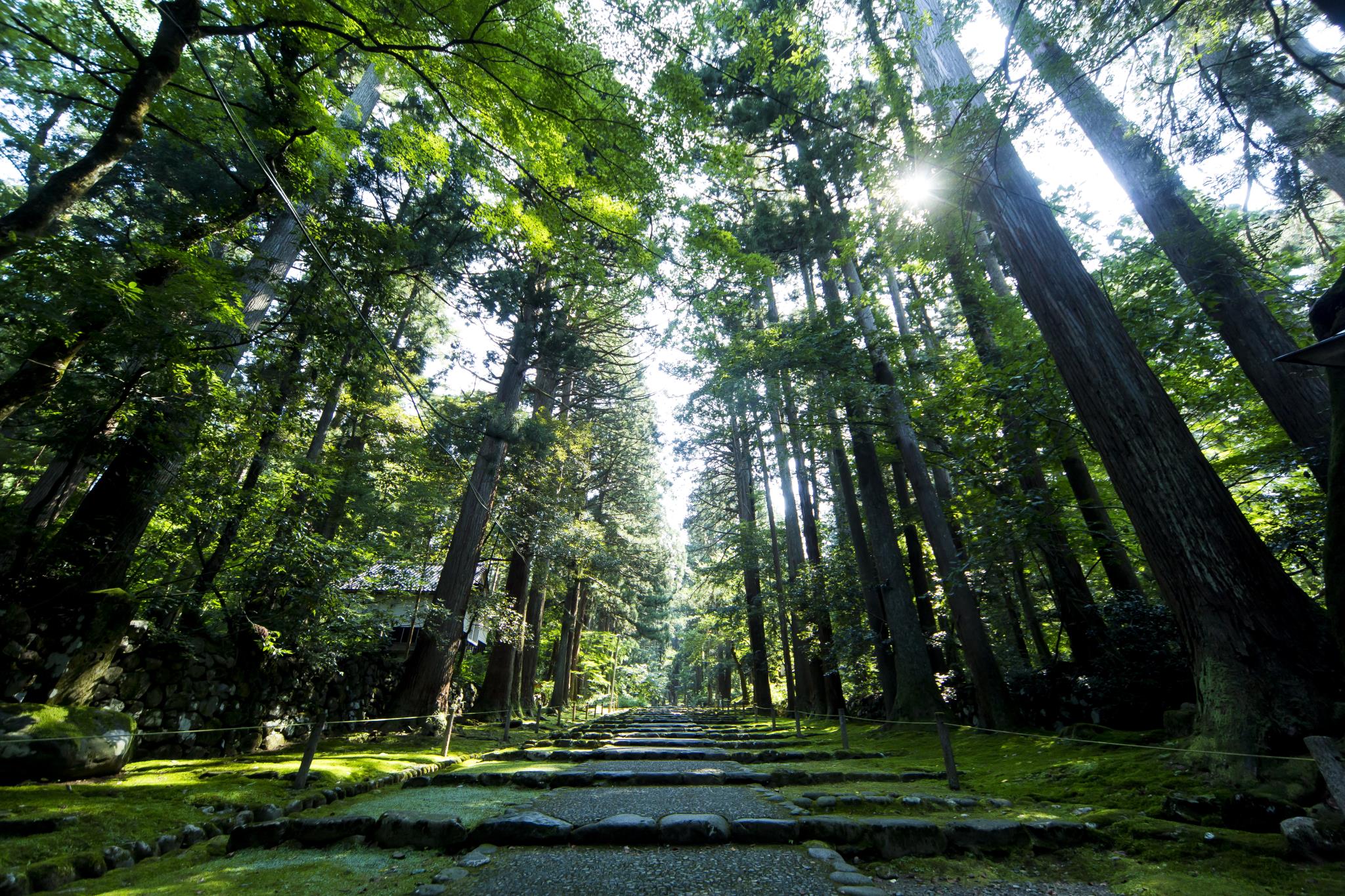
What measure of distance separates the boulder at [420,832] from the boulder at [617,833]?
2.24ft

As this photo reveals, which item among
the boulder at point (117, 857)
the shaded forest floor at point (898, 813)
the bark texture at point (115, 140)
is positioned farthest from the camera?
the bark texture at point (115, 140)

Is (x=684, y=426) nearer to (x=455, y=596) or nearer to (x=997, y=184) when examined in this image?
(x=455, y=596)

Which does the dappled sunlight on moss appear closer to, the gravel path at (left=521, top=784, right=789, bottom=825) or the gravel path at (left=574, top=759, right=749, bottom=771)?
the gravel path at (left=521, top=784, right=789, bottom=825)

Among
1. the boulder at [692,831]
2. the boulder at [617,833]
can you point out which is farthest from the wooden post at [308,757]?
the boulder at [692,831]

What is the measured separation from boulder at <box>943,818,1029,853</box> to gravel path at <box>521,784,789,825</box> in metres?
0.97

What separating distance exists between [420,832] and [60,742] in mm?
3355

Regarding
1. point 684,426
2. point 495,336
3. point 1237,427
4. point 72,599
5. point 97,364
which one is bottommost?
point 72,599

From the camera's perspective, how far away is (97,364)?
4035 mm

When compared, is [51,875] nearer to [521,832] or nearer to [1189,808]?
[521,832]

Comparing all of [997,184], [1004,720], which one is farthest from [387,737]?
[997,184]

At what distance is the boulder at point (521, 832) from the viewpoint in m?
2.88

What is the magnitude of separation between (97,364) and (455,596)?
575 cm

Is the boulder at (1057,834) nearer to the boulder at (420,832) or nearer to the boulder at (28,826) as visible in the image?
the boulder at (420,832)

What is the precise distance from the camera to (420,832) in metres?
2.90
